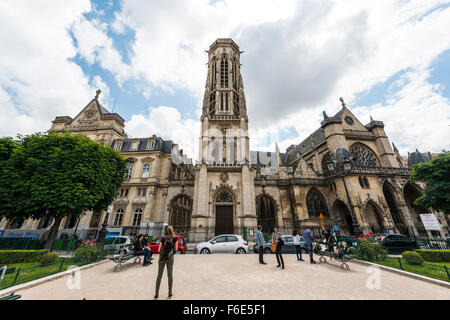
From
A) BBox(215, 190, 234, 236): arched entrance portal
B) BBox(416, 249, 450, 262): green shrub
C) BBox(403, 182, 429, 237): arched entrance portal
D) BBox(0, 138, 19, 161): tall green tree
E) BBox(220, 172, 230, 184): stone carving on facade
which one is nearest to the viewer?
BBox(416, 249, 450, 262): green shrub

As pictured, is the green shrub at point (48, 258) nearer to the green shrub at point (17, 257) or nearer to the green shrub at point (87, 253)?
the green shrub at point (87, 253)

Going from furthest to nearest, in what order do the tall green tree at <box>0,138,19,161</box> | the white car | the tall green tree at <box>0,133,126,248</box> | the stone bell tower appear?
the stone bell tower < the tall green tree at <box>0,138,19,161</box> < the tall green tree at <box>0,133,126,248</box> < the white car

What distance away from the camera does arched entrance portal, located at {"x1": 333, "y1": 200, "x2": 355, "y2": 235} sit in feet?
68.9

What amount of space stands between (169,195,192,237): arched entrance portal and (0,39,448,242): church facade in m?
0.16

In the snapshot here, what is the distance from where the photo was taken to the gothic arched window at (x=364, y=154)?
26.9 m

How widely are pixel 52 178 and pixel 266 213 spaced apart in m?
22.5

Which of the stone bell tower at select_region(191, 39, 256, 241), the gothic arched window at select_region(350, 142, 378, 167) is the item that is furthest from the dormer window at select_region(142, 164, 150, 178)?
the gothic arched window at select_region(350, 142, 378, 167)

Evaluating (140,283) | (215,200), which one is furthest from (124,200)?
(140,283)

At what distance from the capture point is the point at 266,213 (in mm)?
23562

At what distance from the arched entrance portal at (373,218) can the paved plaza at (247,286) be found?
18.5 metres

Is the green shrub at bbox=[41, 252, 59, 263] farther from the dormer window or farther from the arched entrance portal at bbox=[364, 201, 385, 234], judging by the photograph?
the arched entrance portal at bbox=[364, 201, 385, 234]

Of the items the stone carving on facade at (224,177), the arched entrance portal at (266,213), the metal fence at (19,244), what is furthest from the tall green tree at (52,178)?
the arched entrance portal at (266,213)

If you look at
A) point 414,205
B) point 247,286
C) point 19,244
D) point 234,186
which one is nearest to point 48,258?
point 247,286
